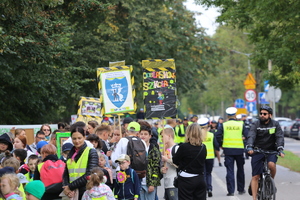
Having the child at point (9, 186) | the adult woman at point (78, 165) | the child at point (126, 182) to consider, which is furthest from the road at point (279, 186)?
the child at point (9, 186)

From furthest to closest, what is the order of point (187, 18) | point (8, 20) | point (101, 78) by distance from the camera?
point (187, 18) < point (8, 20) < point (101, 78)

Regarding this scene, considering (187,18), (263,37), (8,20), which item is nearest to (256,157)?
(8,20)

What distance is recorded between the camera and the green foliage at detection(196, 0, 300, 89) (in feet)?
56.4

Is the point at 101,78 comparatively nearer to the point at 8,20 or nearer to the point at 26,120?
the point at 8,20

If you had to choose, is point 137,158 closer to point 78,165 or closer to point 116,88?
point 78,165

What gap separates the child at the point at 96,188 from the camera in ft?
25.2

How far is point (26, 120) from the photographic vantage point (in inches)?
958

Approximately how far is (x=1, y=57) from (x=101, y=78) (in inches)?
175

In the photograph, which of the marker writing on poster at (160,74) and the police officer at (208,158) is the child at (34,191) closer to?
the marker writing on poster at (160,74)

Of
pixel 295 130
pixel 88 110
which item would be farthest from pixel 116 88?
pixel 295 130

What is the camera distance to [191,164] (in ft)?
30.3

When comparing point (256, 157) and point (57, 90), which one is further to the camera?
point (57, 90)

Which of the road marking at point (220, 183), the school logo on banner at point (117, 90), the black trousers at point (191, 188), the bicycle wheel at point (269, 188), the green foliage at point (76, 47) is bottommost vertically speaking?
the road marking at point (220, 183)

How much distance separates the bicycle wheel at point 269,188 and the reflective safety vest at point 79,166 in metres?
4.27
